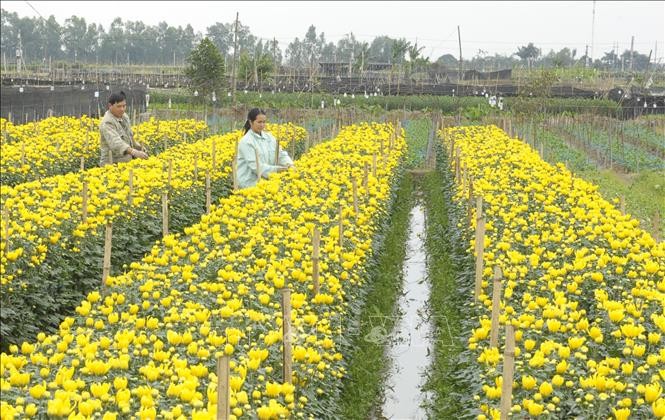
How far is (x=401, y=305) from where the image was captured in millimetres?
7766

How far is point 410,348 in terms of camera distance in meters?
Answer: 6.69

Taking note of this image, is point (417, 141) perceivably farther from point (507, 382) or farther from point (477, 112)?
point (507, 382)

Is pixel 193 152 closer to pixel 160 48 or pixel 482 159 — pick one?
pixel 482 159

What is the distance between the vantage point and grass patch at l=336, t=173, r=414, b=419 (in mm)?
5367

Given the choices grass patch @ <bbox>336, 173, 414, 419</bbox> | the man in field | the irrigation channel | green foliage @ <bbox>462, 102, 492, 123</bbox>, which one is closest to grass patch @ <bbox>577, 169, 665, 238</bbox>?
grass patch @ <bbox>336, 173, 414, 419</bbox>

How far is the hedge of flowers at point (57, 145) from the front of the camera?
1014 cm

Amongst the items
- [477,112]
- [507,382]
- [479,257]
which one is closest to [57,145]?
[479,257]

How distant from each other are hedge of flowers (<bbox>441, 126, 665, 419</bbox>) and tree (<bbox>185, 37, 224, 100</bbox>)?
25.1 meters

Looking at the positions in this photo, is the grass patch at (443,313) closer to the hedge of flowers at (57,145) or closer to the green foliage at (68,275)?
the green foliage at (68,275)

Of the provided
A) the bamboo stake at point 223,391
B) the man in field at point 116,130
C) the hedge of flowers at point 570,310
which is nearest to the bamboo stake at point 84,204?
the man in field at point 116,130

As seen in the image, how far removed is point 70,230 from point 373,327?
257 cm

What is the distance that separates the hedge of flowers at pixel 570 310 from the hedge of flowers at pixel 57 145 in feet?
19.5

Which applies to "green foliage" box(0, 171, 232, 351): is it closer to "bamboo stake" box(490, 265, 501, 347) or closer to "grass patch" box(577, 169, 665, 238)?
"bamboo stake" box(490, 265, 501, 347)

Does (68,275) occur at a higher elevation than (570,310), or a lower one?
lower
